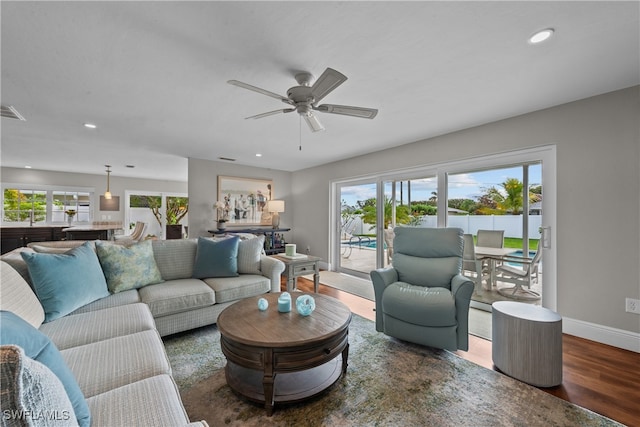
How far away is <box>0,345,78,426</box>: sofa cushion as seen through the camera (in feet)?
1.78

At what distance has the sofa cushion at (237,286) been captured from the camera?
107 inches

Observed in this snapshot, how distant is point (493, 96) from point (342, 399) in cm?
287

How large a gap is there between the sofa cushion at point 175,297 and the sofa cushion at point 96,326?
0.31 m

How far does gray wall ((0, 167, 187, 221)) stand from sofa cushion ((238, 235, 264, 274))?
20.2 feet

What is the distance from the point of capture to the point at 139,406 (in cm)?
103

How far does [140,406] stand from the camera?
40.6 inches

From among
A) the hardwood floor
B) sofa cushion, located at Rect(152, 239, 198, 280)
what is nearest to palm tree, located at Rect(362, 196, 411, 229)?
the hardwood floor

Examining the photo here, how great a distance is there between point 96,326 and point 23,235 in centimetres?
566

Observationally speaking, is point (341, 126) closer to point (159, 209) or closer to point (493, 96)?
point (493, 96)

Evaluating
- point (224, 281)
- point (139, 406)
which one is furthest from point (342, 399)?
point (224, 281)

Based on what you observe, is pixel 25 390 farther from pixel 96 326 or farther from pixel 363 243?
pixel 363 243

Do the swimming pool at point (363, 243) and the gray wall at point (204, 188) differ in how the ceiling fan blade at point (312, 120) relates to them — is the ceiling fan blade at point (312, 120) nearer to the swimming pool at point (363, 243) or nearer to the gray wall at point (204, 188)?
the swimming pool at point (363, 243)

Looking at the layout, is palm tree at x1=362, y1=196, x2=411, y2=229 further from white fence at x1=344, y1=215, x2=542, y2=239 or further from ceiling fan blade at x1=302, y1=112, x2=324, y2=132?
ceiling fan blade at x1=302, y1=112, x2=324, y2=132

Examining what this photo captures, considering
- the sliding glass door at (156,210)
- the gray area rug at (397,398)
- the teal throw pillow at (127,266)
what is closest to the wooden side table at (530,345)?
the gray area rug at (397,398)
